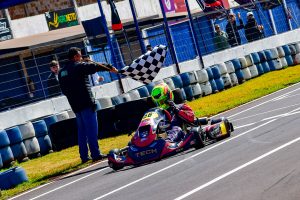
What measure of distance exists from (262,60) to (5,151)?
10929 mm

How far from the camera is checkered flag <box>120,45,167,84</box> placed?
12289mm

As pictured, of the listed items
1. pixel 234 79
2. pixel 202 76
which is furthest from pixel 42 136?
pixel 234 79

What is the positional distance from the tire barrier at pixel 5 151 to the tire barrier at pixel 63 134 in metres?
1.04

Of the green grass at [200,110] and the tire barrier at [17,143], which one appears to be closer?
the green grass at [200,110]

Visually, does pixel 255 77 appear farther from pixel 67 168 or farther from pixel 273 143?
pixel 273 143

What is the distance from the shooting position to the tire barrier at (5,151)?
13.8 metres

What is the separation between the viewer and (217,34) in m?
22.9

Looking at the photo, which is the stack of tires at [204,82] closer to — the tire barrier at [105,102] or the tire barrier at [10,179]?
the tire barrier at [105,102]

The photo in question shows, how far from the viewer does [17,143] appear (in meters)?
14.2

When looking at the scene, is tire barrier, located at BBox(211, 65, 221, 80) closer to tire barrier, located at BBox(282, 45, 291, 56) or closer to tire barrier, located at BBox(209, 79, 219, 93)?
tire barrier, located at BBox(209, 79, 219, 93)

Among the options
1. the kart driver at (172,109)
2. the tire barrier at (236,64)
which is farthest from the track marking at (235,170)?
the tire barrier at (236,64)

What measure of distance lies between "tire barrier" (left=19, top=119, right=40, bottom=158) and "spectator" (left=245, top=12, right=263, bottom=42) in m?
11.5

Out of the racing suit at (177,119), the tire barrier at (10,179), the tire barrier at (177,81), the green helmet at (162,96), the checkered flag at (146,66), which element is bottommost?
the tire barrier at (10,179)

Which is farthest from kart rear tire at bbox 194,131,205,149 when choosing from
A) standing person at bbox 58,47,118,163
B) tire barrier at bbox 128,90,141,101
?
tire barrier at bbox 128,90,141,101
